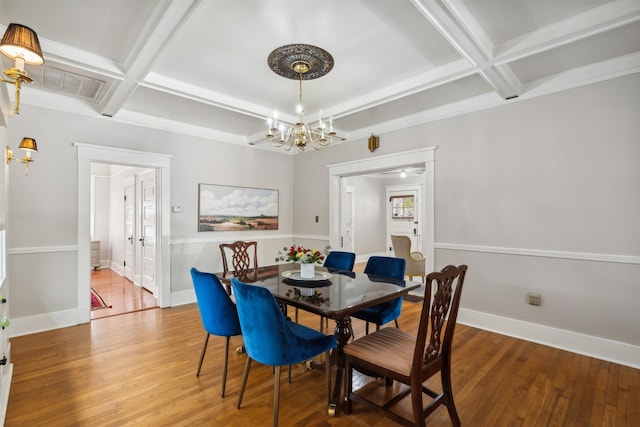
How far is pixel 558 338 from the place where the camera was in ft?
10.2

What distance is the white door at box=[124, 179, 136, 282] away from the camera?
6023 millimetres

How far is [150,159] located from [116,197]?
3.83 metres

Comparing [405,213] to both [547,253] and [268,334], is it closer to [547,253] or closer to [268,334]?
[547,253]

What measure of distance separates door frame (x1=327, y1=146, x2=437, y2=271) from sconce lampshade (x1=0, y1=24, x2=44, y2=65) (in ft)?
Result: 12.5

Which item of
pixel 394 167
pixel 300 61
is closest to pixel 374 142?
pixel 394 167

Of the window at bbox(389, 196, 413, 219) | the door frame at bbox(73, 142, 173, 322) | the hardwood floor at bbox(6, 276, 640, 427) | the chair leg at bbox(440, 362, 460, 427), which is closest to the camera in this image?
the chair leg at bbox(440, 362, 460, 427)

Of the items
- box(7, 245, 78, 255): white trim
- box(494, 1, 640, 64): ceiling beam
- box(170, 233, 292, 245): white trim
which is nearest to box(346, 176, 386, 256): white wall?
box(170, 233, 292, 245): white trim

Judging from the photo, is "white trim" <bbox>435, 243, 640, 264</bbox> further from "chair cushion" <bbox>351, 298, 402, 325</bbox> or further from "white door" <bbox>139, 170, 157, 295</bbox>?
"white door" <bbox>139, 170, 157, 295</bbox>

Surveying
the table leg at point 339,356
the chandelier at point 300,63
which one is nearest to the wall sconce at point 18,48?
the chandelier at point 300,63

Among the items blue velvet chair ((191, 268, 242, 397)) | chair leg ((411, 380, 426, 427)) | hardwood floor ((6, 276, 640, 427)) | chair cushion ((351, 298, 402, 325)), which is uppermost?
blue velvet chair ((191, 268, 242, 397))

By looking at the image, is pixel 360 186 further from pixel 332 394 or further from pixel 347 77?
pixel 332 394

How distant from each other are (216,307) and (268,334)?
25.1 inches

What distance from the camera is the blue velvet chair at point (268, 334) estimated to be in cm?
184

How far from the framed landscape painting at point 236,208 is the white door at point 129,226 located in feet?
6.82
